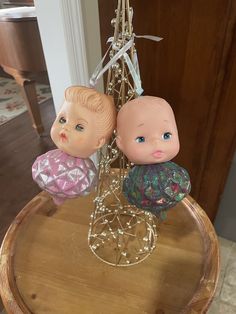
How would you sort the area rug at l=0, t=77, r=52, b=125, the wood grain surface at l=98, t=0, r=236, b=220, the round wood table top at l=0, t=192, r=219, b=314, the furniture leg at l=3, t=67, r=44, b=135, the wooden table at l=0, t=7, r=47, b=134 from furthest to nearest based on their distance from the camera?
the area rug at l=0, t=77, r=52, b=125, the furniture leg at l=3, t=67, r=44, b=135, the wooden table at l=0, t=7, r=47, b=134, the wood grain surface at l=98, t=0, r=236, b=220, the round wood table top at l=0, t=192, r=219, b=314

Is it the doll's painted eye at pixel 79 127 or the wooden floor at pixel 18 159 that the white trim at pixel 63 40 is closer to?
the doll's painted eye at pixel 79 127

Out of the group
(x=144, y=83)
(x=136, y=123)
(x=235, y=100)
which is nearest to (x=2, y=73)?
(x=144, y=83)

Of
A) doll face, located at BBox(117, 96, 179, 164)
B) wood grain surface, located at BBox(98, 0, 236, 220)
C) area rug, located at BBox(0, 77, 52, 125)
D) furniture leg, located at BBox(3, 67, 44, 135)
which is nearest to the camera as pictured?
doll face, located at BBox(117, 96, 179, 164)

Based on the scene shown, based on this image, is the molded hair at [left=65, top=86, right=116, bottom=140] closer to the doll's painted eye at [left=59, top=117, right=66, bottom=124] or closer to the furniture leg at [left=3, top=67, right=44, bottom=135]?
the doll's painted eye at [left=59, top=117, right=66, bottom=124]

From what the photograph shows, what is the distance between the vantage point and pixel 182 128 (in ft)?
2.62

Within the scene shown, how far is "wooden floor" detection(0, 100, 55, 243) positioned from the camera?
4.18ft

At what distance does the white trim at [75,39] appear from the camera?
661 millimetres

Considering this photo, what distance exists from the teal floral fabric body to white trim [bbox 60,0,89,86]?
43cm

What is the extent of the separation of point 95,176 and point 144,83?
0.41 meters

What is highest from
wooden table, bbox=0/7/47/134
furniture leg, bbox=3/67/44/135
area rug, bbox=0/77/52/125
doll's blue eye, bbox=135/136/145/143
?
doll's blue eye, bbox=135/136/145/143

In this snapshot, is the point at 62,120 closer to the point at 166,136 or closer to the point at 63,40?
the point at 166,136

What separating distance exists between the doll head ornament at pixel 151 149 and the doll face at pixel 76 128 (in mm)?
39

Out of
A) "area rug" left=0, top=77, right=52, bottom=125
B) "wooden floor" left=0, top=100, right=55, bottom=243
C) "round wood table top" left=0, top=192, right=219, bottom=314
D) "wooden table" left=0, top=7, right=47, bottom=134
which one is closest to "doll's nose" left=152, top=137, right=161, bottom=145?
"round wood table top" left=0, top=192, right=219, bottom=314

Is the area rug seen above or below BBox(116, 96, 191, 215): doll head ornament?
below
